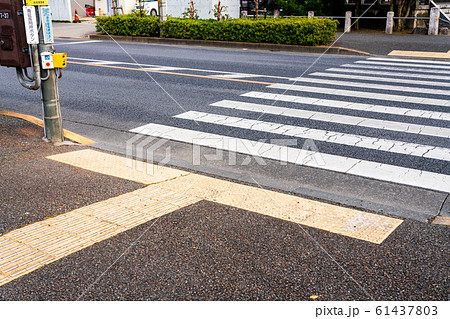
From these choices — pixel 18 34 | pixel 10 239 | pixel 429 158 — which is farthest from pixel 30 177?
pixel 429 158

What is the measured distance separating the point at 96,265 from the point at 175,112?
5222 mm

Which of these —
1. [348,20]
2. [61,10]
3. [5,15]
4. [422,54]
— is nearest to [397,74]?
[422,54]

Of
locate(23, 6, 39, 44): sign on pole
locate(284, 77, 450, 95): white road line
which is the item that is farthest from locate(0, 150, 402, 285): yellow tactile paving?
locate(284, 77, 450, 95): white road line

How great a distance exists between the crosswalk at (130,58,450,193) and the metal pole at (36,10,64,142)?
1292 millimetres

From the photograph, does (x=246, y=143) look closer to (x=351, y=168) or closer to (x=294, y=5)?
(x=351, y=168)

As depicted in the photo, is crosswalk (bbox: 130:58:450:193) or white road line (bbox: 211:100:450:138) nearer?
crosswalk (bbox: 130:58:450:193)

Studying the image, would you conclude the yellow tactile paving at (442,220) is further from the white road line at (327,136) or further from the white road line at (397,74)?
the white road line at (397,74)

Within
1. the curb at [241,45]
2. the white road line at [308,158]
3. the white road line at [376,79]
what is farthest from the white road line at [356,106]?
the curb at [241,45]

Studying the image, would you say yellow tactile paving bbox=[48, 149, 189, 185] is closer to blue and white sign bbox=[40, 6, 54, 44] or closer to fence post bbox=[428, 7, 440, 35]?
blue and white sign bbox=[40, 6, 54, 44]

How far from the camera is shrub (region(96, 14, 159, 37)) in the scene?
21.6 meters

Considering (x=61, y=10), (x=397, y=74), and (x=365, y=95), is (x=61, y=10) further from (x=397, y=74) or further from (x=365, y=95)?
(x=365, y=95)

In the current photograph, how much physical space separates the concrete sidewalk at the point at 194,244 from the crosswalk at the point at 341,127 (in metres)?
1.40

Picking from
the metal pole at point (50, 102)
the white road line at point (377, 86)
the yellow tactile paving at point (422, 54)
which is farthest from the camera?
the yellow tactile paving at point (422, 54)

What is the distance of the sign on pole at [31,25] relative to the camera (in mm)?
5863
